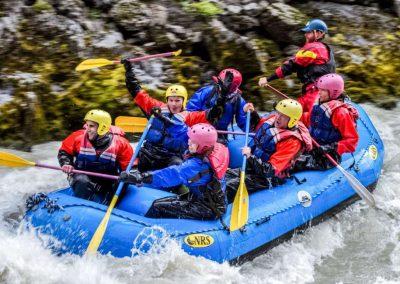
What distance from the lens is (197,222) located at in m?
6.29

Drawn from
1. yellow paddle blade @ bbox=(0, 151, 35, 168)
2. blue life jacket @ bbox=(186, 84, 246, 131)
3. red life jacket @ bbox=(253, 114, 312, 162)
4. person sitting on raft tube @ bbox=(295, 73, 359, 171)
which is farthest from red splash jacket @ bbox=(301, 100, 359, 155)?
yellow paddle blade @ bbox=(0, 151, 35, 168)

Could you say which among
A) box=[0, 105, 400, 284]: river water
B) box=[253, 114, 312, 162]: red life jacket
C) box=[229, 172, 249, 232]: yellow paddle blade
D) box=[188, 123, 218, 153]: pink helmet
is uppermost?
box=[188, 123, 218, 153]: pink helmet

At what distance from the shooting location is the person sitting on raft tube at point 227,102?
26.1 feet

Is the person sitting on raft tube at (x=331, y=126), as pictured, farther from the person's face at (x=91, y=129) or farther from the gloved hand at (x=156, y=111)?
the person's face at (x=91, y=129)

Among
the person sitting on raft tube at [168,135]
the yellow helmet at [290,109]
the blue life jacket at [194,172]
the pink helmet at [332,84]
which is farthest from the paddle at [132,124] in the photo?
the blue life jacket at [194,172]

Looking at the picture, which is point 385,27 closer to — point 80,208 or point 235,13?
point 235,13

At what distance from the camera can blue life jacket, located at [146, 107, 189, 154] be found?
727 centimetres

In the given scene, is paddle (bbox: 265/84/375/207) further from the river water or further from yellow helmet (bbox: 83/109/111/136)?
yellow helmet (bbox: 83/109/111/136)

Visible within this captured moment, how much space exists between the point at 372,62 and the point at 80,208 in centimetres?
748

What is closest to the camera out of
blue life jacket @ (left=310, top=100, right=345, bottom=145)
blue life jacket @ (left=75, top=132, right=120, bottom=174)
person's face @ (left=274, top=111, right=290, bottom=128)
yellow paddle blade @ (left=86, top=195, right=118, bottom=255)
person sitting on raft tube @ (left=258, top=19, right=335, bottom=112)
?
yellow paddle blade @ (left=86, top=195, right=118, bottom=255)

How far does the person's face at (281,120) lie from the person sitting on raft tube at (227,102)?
1104mm

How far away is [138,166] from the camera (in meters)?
7.43

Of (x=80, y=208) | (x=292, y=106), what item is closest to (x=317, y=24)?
(x=292, y=106)

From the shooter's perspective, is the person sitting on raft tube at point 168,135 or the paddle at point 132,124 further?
the paddle at point 132,124
